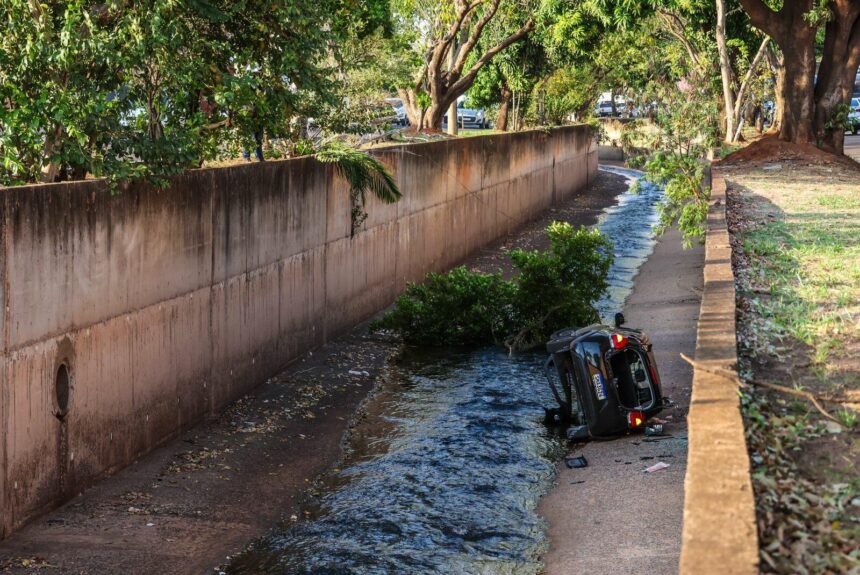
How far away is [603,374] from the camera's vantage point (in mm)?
11789

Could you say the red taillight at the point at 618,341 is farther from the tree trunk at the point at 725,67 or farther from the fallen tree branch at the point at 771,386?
the tree trunk at the point at 725,67

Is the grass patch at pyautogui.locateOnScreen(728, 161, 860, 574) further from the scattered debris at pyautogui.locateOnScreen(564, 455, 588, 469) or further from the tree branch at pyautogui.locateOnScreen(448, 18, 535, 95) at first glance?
the tree branch at pyautogui.locateOnScreen(448, 18, 535, 95)

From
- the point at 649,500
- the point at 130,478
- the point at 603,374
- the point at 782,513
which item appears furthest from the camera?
the point at 603,374

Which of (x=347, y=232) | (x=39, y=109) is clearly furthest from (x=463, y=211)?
(x=39, y=109)

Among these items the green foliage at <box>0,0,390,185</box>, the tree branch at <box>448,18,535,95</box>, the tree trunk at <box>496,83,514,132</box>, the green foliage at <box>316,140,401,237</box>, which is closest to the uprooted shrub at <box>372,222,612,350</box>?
the green foliage at <box>316,140,401,237</box>

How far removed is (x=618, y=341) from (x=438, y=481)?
7.34ft

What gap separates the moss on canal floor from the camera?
20.6 feet

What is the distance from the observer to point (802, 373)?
970 centimetres

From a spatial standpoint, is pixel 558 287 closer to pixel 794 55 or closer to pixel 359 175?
pixel 359 175

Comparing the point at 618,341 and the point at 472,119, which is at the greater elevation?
the point at 472,119

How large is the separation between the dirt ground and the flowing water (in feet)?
0.98

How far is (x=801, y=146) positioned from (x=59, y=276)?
26.3m

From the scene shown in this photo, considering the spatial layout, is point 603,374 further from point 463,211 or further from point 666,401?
point 463,211

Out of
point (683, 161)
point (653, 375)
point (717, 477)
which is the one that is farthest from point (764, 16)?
point (717, 477)
